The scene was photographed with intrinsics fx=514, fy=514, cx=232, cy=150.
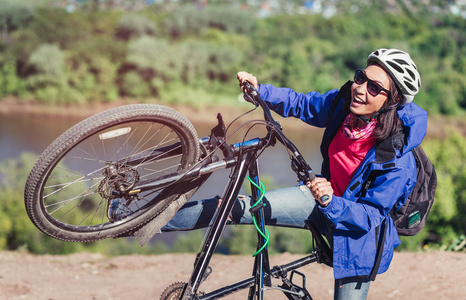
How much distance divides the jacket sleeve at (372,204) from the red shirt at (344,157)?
0.24 m

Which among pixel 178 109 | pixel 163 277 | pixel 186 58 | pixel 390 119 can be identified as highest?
pixel 186 58

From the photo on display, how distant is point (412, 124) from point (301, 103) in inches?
31.2

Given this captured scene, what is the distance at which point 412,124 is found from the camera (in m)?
2.93

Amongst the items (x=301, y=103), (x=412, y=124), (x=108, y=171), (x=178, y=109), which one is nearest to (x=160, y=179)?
(x=108, y=171)

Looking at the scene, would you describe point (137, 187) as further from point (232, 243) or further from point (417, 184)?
point (232, 243)

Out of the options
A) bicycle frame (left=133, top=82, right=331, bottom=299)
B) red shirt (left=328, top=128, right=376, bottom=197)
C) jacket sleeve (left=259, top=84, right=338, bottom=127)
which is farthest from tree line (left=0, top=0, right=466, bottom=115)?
bicycle frame (left=133, top=82, right=331, bottom=299)

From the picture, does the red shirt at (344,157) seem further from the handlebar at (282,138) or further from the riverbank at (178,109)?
the riverbank at (178,109)

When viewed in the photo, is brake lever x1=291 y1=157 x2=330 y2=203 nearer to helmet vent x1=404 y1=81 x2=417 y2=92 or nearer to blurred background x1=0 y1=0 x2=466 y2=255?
helmet vent x1=404 y1=81 x2=417 y2=92

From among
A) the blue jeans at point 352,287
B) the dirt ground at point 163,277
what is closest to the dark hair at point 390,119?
the blue jeans at point 352,287

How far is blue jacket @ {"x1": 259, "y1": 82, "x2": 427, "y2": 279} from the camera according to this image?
113 inches

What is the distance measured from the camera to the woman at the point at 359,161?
9.52 feet

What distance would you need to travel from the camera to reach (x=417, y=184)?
3.20 meters

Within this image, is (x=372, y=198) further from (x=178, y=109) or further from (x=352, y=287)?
(x=178, y=109)

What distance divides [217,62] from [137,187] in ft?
185
